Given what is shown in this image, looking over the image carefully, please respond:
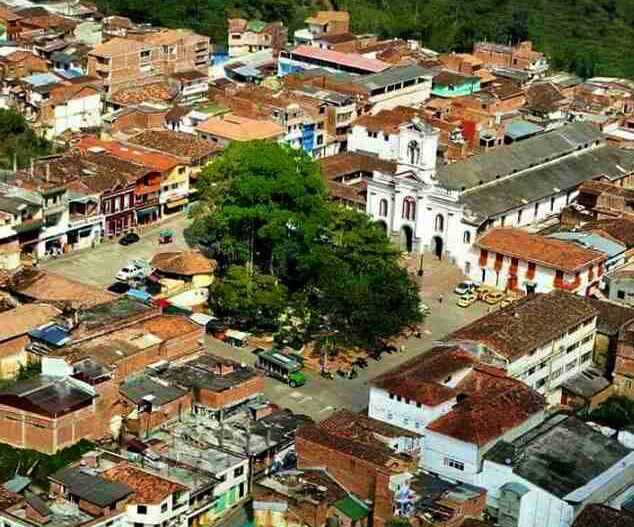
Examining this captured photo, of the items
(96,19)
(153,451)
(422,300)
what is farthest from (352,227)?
(96,19)

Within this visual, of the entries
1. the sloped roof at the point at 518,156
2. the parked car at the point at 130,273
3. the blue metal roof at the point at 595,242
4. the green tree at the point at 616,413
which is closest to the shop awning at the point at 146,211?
the parked car at the point at 130,273

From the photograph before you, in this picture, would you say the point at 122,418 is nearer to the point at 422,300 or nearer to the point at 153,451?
the point at 153,451

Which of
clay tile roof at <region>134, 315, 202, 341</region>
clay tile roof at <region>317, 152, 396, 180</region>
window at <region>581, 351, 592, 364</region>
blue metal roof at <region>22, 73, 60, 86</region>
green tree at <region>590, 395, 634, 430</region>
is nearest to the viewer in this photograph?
green tree at <region>590, 395, 634, 430</region>

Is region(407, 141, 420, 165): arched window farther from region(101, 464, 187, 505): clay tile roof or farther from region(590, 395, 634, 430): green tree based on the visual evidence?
region(101, 464, 187, 505): clay tile roof

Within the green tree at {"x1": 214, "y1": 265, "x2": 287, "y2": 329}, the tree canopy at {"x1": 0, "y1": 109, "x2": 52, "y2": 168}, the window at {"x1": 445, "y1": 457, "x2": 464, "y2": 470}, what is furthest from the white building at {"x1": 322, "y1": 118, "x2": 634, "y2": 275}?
the window at {"x1": 445, "y1": 457, "x2": 464, "y2": 470}

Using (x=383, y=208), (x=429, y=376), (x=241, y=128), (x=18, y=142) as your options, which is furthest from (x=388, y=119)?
(x=429, y=376)

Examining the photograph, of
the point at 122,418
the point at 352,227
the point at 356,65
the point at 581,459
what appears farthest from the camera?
the point at 356,65
